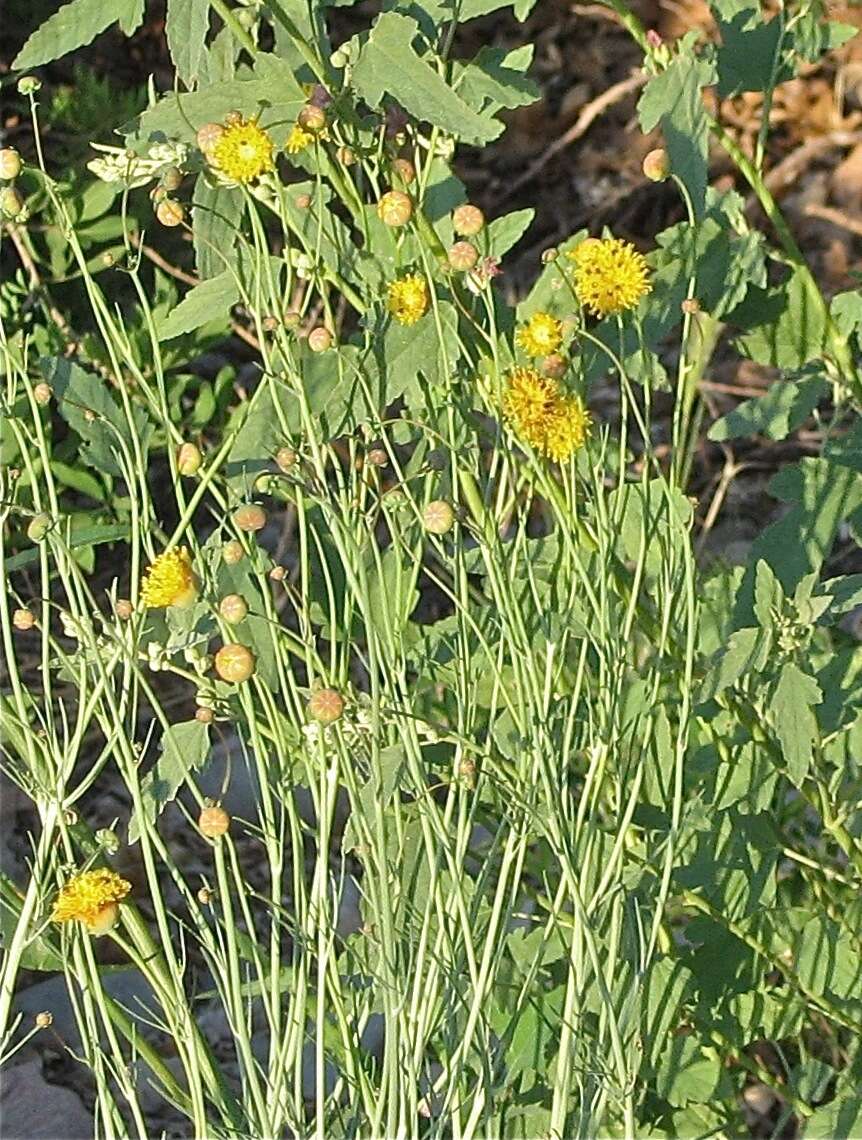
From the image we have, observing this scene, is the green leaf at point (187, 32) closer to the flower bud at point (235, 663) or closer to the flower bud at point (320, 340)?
the flower bud at point (320, 340)

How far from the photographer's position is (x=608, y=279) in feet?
3.29

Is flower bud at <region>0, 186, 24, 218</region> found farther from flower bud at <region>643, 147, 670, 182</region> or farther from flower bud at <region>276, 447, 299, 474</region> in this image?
flower bud at <region>643, 147, 670, 182</region>

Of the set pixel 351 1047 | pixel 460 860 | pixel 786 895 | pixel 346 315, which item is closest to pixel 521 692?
pixel 460 860

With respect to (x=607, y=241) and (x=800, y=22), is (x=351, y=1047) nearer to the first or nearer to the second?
(x=607, y=241)

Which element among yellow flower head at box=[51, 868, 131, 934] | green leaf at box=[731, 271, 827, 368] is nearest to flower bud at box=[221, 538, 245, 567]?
yellow flower head at box=[51, 868, 131, 934]

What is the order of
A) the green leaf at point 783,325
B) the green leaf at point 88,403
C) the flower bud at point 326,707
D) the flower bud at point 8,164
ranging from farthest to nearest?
the green leaf at point 783,325, the green leaf at point 88,403, the flower bud at point 8,164, the flower bud at point 326,707

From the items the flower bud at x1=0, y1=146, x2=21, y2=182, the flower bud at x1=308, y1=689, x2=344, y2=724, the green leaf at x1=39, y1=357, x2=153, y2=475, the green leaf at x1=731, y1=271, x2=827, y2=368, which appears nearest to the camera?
the flower bud at x1=308, y1=689, x2=344, y2=724

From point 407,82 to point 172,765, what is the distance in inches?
18.1

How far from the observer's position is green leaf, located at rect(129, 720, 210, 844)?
1.02 m

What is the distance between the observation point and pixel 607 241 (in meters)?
1.03

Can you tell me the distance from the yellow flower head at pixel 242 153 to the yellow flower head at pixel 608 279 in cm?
21

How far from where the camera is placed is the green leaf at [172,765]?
1021 mm

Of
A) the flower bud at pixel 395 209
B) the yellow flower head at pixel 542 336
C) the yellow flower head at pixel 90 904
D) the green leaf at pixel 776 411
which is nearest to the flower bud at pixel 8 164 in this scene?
the flower bud at pixel 395 209

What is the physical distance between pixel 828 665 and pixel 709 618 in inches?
4.0
